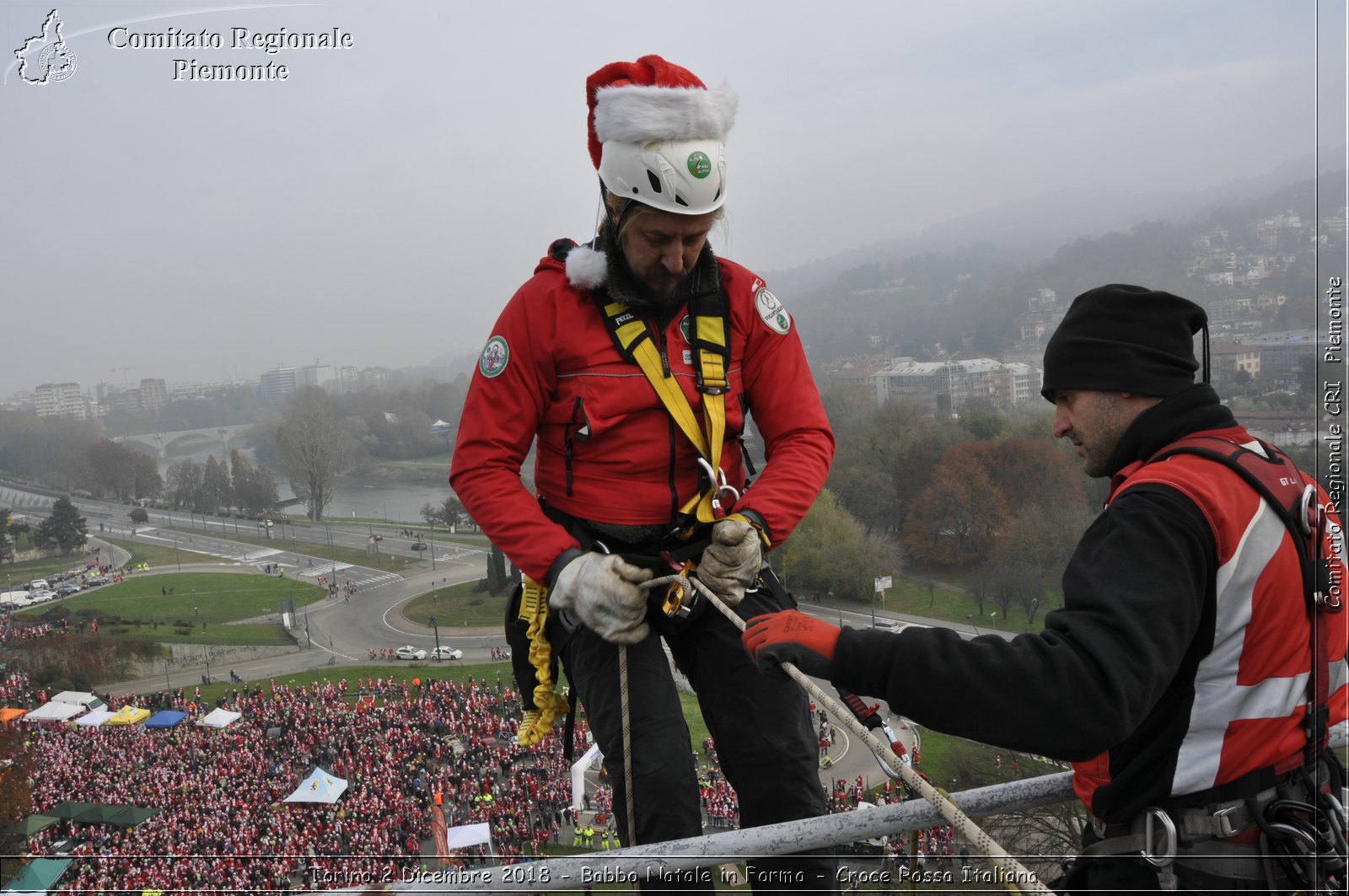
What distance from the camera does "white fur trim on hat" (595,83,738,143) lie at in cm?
303

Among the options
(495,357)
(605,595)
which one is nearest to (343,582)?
(495,357)

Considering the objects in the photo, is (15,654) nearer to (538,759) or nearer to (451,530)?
(451,530)

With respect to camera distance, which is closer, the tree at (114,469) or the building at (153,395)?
the tree at (114,469)

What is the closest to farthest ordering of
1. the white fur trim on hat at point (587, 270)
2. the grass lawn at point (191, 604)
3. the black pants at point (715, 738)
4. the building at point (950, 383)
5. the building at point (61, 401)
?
the black pants at point (715, 738)
the white fur trim on hat at point (587, 270)
the grass lawn at point (191, 604)
the building at point (950, 383)
the building at point (61, 401)

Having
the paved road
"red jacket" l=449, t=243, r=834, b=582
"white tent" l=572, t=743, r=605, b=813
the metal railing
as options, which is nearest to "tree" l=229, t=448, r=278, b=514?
the paved road

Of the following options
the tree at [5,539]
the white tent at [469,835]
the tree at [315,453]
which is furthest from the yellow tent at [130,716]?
the tree at [315,453]

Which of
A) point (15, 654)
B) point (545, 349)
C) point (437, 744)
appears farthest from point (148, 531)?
point (545, 349)

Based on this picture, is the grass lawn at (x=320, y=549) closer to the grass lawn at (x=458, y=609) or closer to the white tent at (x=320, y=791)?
the grass lawn at (x=458, y=609)

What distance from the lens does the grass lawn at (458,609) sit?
150ft

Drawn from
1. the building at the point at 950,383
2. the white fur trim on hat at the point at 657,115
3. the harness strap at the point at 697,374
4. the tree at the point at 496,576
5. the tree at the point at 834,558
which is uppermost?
the white fur trim on hat at the point at 657,115

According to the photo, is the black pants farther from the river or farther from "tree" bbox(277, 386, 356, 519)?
"tree" bbox(277, 386, 356, 519)

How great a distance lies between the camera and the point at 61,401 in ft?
330

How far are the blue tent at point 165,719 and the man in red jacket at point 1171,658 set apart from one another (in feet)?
116

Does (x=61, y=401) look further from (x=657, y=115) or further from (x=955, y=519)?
(x=657, y=115)
